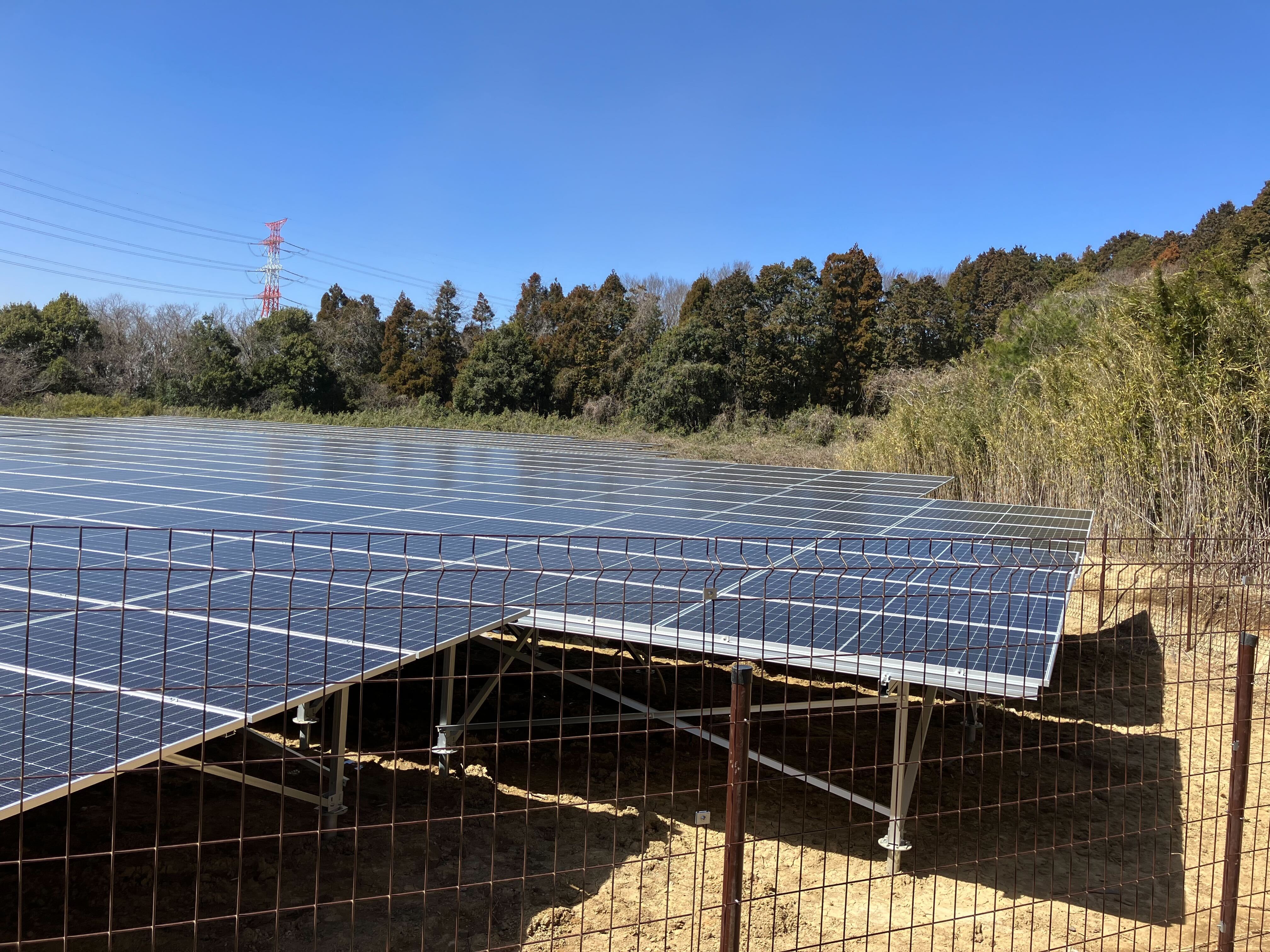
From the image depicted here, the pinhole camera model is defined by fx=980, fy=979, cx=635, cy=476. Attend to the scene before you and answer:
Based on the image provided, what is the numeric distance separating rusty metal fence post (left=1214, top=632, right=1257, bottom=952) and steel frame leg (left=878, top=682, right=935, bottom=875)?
1.48 meters

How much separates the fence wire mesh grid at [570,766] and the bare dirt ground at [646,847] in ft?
0.10

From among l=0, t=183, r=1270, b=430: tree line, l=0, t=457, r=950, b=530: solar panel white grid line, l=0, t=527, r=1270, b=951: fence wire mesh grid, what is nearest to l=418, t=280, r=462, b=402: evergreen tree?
l=0, t=183, r=1270, b=430: tree line

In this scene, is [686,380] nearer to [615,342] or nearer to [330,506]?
[615,342]

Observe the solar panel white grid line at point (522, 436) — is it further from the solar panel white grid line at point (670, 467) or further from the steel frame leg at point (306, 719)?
the steel frame leg at point (306, 719)

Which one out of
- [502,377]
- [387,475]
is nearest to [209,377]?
[502,377]

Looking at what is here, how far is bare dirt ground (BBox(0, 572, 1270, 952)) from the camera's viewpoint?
4621 millimetres

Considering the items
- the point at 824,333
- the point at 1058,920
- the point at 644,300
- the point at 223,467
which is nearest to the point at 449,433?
the point at 223,467

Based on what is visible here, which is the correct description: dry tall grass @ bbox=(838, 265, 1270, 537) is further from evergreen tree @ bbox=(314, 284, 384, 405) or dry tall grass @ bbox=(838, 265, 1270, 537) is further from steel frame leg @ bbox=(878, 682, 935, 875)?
evergreen tree @ bbox=(314, 284, 384, 405)

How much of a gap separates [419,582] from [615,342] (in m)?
32.4

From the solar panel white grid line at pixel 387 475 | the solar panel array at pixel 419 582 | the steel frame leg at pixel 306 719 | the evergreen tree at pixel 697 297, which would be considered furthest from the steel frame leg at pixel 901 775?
the evergreen tree at pixel 697 297

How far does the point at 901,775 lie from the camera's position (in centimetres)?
527

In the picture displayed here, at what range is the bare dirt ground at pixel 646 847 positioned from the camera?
15.2 feet

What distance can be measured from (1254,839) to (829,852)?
2252mm

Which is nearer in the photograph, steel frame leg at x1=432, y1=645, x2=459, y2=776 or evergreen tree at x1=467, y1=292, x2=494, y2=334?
steel frame leg at x1=432, y1=645, x2=459, y2=776
